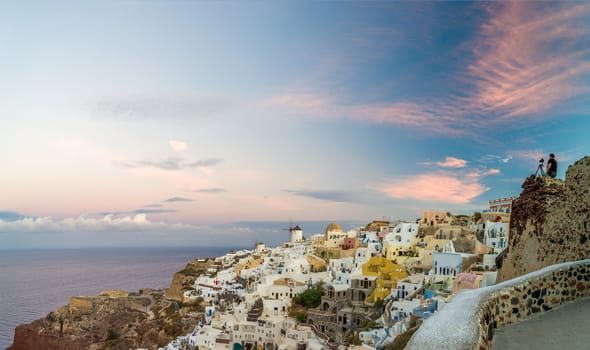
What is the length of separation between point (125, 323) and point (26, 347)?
9312 mm

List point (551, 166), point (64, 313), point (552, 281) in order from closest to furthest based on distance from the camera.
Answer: point (552, 281), point (551, 166), point (64, 313)

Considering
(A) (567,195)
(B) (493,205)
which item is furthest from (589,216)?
(B) (493,205)

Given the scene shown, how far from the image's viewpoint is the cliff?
36.9m

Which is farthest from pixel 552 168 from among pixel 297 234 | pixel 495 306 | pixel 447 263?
pixel 297 234

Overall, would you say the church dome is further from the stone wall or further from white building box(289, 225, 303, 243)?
the stone wall

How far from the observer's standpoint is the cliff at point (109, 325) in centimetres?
3688

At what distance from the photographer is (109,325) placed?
A: 4362 cm

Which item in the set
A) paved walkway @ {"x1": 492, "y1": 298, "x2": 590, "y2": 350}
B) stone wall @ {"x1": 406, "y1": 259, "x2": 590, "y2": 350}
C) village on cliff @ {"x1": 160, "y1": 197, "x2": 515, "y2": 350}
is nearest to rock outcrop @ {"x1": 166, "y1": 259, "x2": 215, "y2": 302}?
village on cliff @ {"x1": 160, "y1": 197, "x2": 515, "y2": 350}

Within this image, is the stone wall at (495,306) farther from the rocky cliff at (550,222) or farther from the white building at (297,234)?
the white building at (297,234)

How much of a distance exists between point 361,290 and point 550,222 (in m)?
21.0

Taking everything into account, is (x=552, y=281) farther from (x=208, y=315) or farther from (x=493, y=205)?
(x=493, y=205)

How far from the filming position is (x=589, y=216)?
20.0ft

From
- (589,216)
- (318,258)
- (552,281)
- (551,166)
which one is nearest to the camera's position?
(552,281)

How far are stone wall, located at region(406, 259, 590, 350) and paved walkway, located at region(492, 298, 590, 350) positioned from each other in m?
0.09
